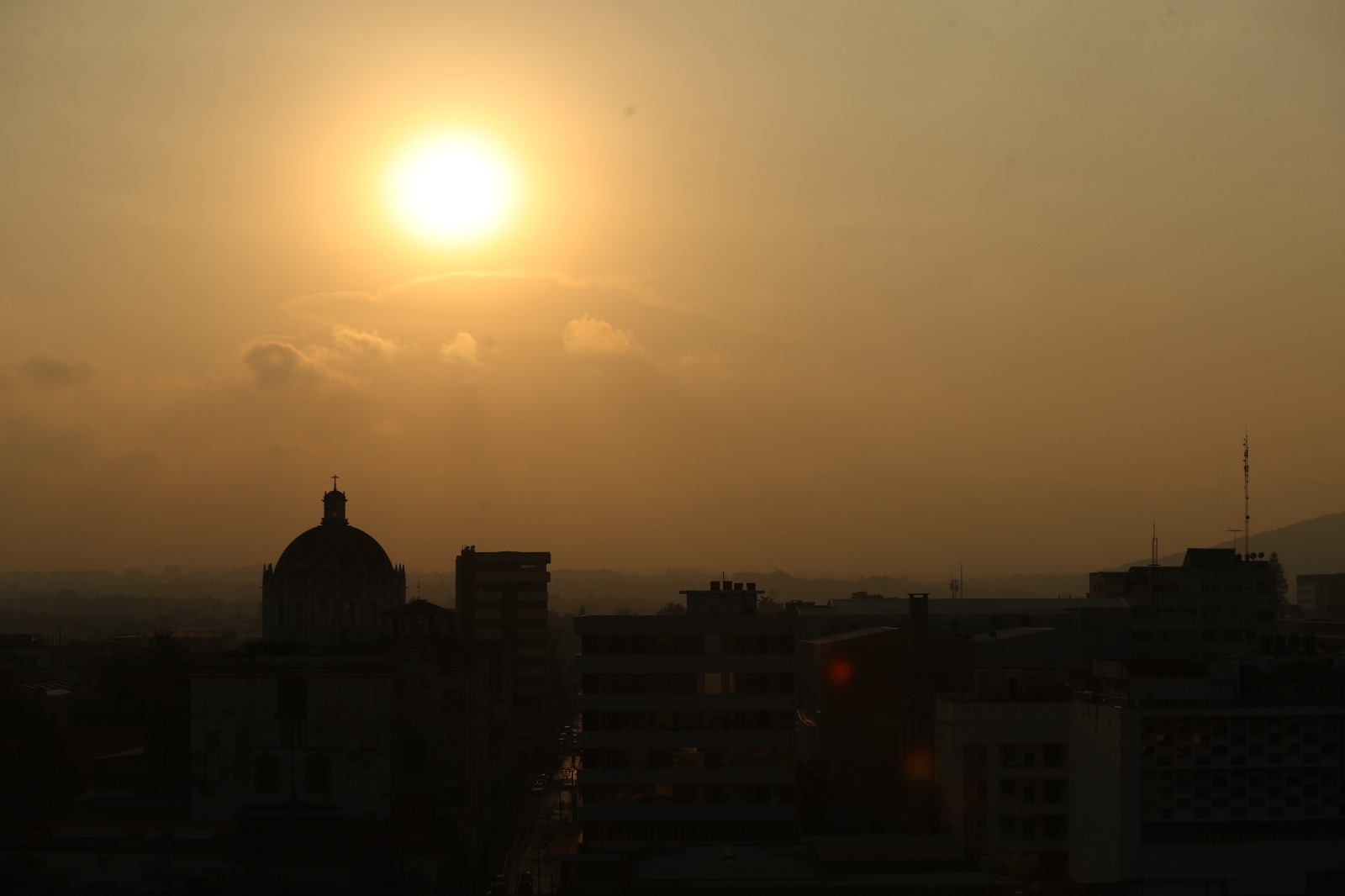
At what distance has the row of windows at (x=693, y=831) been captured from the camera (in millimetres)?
64438

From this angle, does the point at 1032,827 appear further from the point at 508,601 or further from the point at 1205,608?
the point at 508,601

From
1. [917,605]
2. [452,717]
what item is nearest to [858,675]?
[917,605]

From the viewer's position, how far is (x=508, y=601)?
13325 centimetres

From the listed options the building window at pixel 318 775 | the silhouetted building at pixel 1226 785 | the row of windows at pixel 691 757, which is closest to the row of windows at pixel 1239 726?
the silhouetted building at pixel 1226 785

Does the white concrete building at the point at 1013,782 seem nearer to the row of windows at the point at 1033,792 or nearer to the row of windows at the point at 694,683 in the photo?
the row of windows at the point at 1033,792

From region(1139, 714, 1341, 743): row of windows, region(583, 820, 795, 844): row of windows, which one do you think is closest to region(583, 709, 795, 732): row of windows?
region(583, 820, 795, 844): row of windows

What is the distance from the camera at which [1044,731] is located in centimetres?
6366

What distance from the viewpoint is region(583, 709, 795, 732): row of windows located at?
6475 cm

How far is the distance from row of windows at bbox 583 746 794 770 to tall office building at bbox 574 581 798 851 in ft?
0.12

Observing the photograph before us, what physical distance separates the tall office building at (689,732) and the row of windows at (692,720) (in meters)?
0.04

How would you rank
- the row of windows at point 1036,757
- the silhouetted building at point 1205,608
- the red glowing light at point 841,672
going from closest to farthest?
the row of windows at point 1036,757 < the red glowing light at point 841,672 < the silhouetted building at point 1205,608

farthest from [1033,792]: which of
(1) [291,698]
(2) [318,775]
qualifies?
(1) [291,698]

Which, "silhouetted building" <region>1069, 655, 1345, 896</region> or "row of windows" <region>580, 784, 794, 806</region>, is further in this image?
"row of windows" <region>580, 784, 794, 806</region>

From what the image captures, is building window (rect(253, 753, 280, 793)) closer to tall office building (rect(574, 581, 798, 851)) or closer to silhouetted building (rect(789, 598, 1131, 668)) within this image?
tall office building (rect(574, 581, 798, 851))
